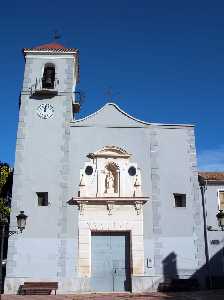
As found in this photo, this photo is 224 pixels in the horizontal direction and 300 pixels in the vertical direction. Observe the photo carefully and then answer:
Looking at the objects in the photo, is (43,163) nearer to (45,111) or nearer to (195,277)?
(45,111)

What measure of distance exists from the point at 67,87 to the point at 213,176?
9445mm

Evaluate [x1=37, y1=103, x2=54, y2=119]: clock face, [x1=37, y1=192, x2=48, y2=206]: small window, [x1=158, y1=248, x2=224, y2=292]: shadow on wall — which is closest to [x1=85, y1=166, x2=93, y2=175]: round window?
[x1=37, y1=192, x2=48, y2=206]: small window

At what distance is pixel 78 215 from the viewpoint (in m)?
20.2

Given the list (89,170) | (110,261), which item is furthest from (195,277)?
(89,170)

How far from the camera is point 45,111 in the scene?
72.2 feet

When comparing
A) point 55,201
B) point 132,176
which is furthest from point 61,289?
point 132,176

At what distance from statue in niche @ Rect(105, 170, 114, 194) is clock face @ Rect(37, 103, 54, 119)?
14.4 ft

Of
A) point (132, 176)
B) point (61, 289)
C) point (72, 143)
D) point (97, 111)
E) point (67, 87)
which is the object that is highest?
point (67, 87)

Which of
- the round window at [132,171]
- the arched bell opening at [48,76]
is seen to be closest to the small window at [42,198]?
the round window at [132,171]

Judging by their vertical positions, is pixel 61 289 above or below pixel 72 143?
below

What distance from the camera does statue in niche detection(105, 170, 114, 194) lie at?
20953mm

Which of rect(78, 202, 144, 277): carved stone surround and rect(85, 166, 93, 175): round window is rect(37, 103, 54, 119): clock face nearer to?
rect(85, 166, 93, 175): round window

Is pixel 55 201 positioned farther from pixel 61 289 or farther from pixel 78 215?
pixel 61 289

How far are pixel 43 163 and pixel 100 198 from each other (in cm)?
340
